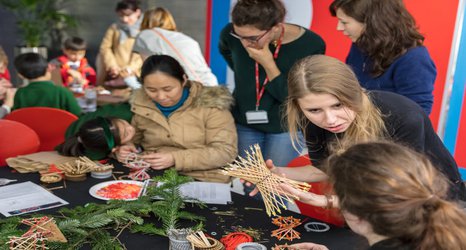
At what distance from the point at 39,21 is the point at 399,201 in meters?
8.11

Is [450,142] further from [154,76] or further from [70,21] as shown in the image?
[70,21]

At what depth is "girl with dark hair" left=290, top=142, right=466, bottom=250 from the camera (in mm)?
1099

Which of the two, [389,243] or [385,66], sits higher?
[385,66]

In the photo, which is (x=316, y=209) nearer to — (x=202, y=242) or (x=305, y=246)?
(x=305, y=246)

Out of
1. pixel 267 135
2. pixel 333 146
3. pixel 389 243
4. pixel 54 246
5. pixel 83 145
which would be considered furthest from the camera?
pixel 267 135

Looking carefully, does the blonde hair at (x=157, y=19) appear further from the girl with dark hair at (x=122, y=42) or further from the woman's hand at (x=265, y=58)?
the girl with dark hair at (x=122, y=42)

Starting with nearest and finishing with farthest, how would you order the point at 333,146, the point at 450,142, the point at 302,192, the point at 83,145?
the point at 302,192, the point at 333,146, the point at 83,145, the point at 450,142

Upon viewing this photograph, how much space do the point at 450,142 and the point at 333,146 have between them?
6.46 feet

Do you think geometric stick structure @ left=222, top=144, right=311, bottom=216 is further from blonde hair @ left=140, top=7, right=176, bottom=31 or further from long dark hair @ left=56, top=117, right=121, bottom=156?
blonde hair @ left=140, top=7, right=176, bottom=31

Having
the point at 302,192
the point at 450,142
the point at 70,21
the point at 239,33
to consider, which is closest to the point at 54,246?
the point at 302,192

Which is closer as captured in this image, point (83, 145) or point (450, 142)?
point (83, 145)

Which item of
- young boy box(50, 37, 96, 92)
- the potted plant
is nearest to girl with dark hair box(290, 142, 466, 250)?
young boy box(50, 37, 96, 92)

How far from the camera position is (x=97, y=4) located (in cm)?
835

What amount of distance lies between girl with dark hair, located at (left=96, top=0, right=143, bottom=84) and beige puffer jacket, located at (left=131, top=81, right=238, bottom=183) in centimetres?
300
